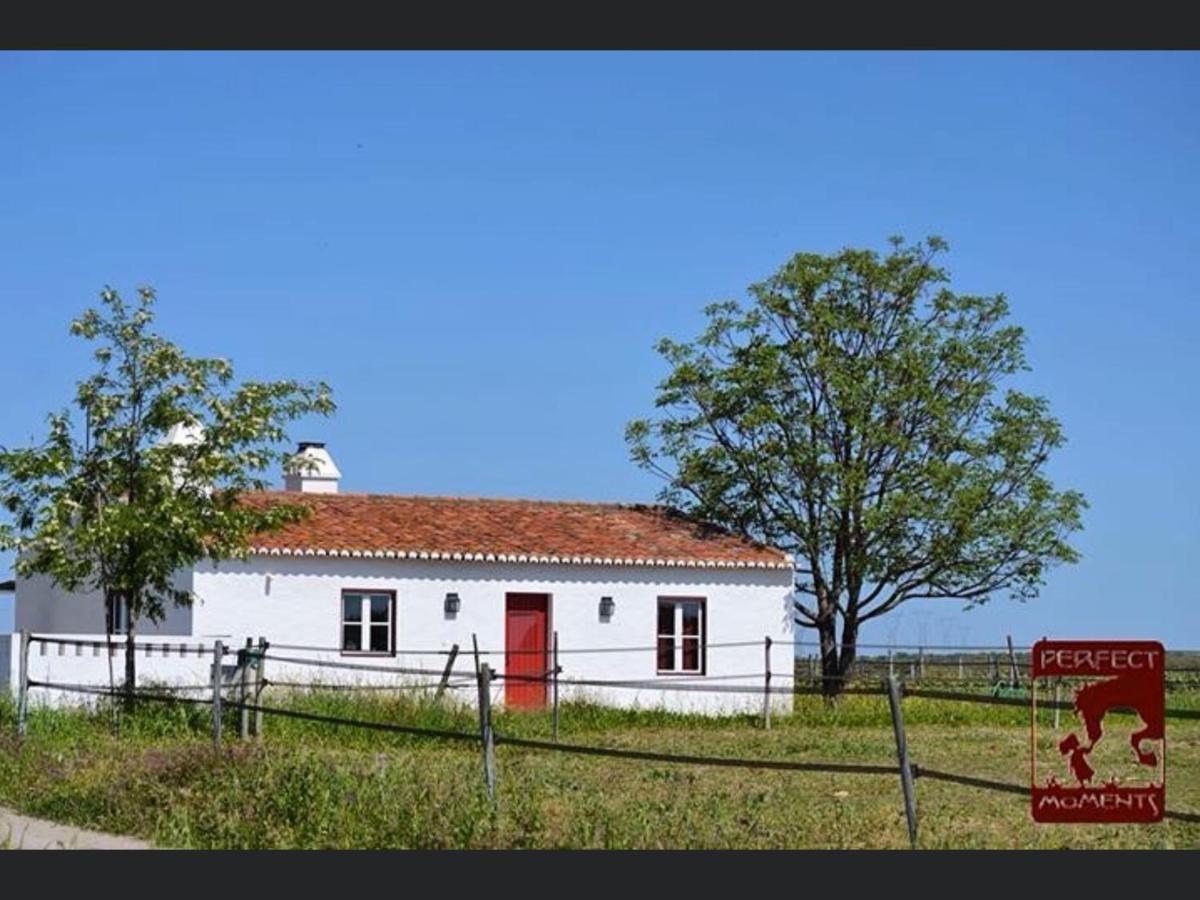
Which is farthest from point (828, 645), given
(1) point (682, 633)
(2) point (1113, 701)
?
(2) point (1113, 701)

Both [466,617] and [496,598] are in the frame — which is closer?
[466,617]

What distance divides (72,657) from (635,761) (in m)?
8.75

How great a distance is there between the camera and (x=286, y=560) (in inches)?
1228

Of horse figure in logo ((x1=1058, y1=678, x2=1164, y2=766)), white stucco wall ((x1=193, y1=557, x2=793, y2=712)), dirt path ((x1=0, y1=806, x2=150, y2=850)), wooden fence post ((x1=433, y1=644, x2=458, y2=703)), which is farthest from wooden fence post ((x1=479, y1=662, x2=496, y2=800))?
white stucco wall ((x1=193, y1=557, x2=793, y2=712))

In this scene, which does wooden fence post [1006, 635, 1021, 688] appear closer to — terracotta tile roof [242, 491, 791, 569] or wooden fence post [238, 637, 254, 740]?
terracotta tile roof [242, 491, 791, 569]

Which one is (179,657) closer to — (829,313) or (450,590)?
(450,590)

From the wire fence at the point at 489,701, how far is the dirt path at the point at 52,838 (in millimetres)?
2634

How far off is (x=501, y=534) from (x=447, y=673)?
20.4ft

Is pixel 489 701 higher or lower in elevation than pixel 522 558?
lower

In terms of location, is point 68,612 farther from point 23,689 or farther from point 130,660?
point 23,689

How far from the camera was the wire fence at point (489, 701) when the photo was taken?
541 inches

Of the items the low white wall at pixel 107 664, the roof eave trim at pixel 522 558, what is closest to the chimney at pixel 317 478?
the roof eave trim at pixel 522 558

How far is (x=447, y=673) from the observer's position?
28.2 meters

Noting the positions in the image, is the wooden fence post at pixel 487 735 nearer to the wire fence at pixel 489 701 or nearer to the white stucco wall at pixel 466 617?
the wire fence at pixel 489 701
